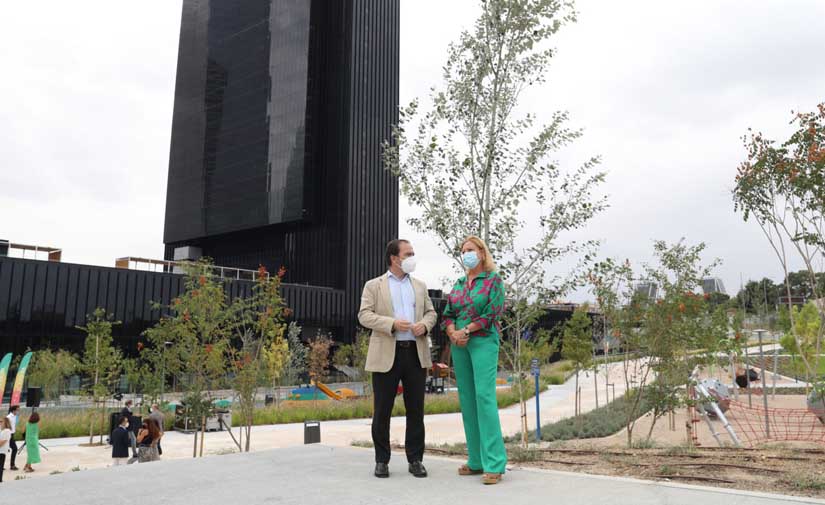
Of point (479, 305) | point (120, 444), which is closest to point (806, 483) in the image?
point (479, 305)

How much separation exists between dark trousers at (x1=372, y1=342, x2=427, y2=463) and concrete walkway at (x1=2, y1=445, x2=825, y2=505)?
0.82ft

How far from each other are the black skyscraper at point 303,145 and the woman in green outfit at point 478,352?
43672mm

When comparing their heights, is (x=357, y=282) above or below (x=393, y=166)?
above

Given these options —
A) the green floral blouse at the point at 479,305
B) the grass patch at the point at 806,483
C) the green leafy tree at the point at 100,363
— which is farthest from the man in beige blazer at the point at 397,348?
the green leafy tree at the point at 100,363

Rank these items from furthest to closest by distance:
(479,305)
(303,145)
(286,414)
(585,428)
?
(303,145), (286,414), (585,428), (479,305)

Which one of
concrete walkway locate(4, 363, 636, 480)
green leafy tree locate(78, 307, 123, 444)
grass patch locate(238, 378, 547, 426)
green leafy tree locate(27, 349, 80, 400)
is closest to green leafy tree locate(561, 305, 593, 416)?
concrete walkway locate(4, 363, 636, 480)

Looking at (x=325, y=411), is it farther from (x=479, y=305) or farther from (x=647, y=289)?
(x=479, y=305)

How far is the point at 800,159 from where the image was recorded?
14375 mm

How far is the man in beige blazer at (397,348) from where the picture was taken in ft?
15.0

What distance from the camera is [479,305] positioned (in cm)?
450

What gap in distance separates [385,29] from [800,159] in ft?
150

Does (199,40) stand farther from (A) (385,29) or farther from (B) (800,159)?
(B) (800,159)

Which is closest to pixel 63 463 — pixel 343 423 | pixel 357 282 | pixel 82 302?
pixel 343 423

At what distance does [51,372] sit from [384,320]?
29.4 meters
